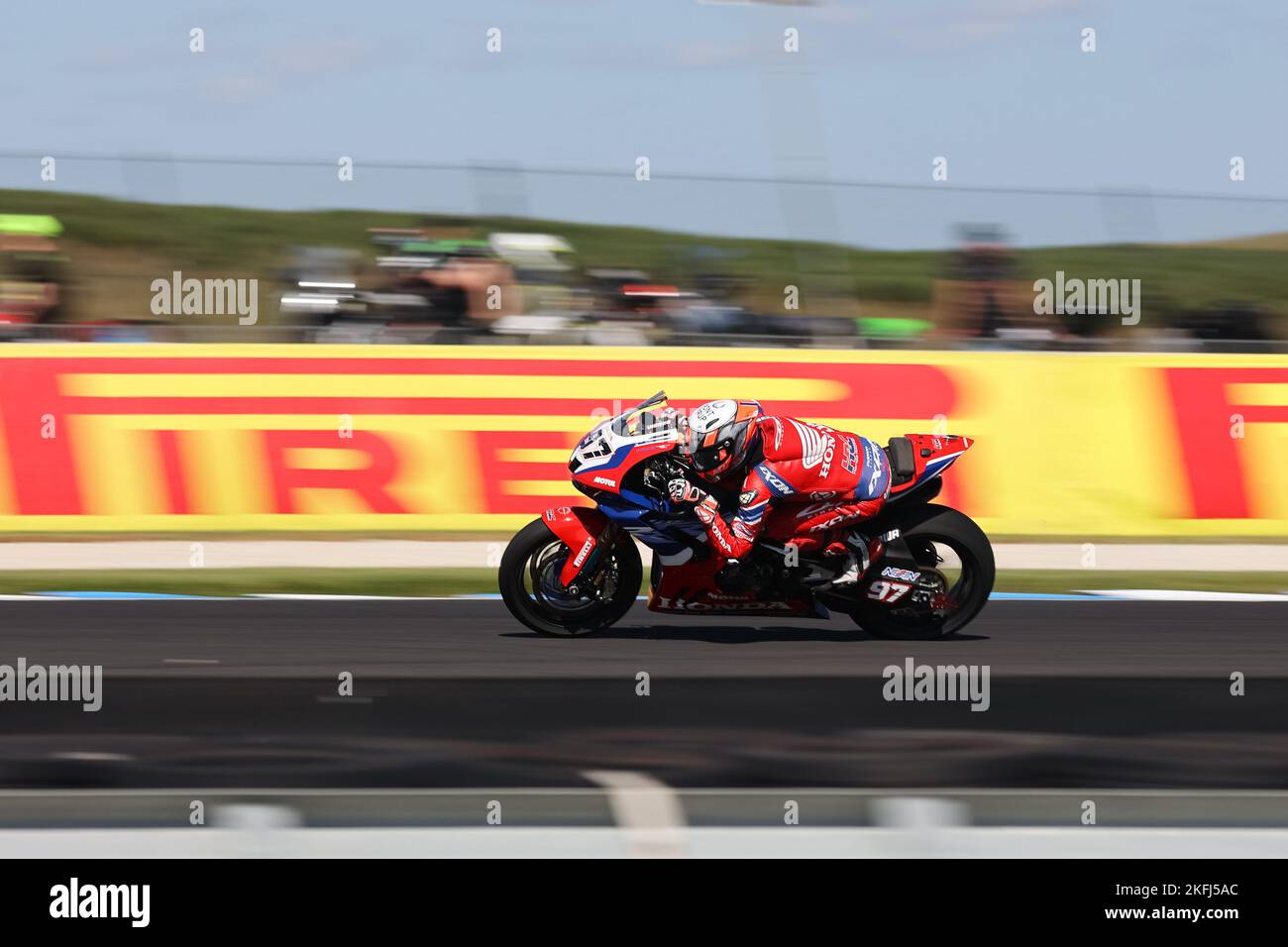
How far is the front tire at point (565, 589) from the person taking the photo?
314 inches

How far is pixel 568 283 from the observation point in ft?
Answer: 44.9

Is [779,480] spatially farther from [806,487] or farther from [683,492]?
[683,492]

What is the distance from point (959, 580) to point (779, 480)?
1128 millimetres

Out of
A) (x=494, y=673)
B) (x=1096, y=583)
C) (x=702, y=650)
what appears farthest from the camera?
(x=1096, y=583)

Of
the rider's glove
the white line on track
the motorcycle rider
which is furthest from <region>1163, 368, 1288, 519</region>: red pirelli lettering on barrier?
the white line on track

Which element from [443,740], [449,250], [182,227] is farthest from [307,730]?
[182,227]

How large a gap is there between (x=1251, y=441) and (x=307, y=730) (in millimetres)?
9472

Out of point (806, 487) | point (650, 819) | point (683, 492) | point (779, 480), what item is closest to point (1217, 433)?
point (806, 487)

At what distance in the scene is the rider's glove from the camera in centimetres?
790

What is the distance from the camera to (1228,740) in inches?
213

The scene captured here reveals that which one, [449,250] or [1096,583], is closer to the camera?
[1096,583]

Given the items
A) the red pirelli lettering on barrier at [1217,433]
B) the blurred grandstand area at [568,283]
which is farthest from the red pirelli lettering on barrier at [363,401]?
the red pirelli lettering on barrier at [1217,433]

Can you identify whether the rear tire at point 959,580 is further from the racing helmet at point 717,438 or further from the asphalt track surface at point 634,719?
the racing helmet at point 717,438

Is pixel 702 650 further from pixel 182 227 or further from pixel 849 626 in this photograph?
pixel 182 227
